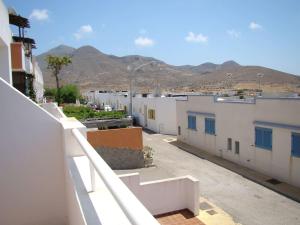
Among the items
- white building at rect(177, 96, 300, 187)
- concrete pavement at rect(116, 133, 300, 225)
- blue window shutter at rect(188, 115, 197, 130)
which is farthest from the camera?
blue window shutter at rect(188, 115, 197, 130)

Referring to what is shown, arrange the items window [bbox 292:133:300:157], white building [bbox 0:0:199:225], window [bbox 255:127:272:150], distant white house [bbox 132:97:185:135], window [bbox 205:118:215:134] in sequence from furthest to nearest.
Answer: distant white house [bbox 132:97:185:135] < window [bbox 205:118:215:134] < window [bbox 255:127:272:150] < window [bbox 292:133:300:157] < white building [bbox 0:0:199:225]

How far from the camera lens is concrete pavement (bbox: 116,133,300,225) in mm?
11617

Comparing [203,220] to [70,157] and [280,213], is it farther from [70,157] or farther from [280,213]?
[70,157]

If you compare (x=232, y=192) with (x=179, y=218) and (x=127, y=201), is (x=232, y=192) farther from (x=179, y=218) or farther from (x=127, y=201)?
(x=127, y=201)

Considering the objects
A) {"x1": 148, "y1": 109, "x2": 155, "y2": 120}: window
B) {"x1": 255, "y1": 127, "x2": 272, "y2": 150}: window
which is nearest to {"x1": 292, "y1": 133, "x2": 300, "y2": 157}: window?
{"x1": 255, "y1": 127, "x2": 272, "y2": 150}: window

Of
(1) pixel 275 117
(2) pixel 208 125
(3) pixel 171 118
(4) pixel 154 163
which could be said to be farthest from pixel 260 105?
(3) pixel 171 118

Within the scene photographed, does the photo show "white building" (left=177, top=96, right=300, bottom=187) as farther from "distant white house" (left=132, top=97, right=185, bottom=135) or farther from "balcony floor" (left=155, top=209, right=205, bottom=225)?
"balcony floor" (left=155, top=209, right=205, bottom=225)

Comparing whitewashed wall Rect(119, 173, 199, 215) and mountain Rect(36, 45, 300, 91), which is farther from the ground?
mountain Rect(36, 45, 300, 91)

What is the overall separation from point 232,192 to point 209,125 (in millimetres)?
8768

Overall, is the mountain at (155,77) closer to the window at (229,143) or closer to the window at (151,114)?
the window at (151,114)

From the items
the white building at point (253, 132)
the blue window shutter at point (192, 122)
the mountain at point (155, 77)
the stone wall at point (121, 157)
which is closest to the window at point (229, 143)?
the white building at point (253, 132)

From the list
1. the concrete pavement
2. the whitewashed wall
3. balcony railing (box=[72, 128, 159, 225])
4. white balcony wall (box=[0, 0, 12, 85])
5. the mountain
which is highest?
the mountain

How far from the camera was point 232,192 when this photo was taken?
46.2 feet

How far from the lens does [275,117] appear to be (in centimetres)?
1593
